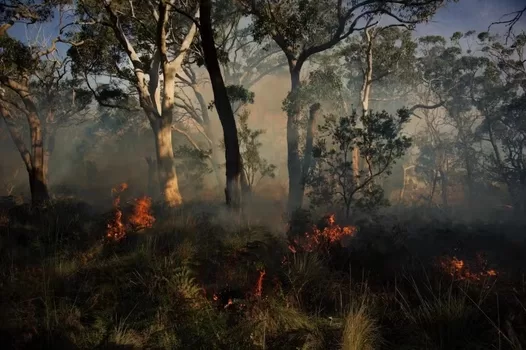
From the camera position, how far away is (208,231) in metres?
8.46

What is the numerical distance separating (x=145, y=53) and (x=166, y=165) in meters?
5.30

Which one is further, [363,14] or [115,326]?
[363,14]

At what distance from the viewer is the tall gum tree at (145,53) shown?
517 inches

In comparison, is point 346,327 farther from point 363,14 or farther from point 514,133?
point 514,133

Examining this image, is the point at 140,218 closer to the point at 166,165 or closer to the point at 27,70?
the point at 166,165

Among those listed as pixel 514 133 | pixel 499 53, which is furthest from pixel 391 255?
pixel 514 133

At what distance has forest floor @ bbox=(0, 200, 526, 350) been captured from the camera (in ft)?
13.4

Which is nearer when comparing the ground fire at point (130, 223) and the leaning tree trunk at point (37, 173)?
the ground fire at point (130, 223)

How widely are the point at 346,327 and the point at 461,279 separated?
270 centimetres

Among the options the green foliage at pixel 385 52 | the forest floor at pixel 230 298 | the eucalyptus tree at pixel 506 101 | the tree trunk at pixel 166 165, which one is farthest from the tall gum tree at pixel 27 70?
the eucalyptus tree at pixel 506 101

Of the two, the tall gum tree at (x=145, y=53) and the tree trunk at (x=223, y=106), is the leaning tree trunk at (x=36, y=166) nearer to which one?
the tall gum tree at (x=145, y=53)

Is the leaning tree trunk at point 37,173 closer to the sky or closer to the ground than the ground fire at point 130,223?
closer to the sky

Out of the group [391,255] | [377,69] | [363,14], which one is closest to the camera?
[391,255]

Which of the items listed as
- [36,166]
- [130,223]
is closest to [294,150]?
[130,223]
